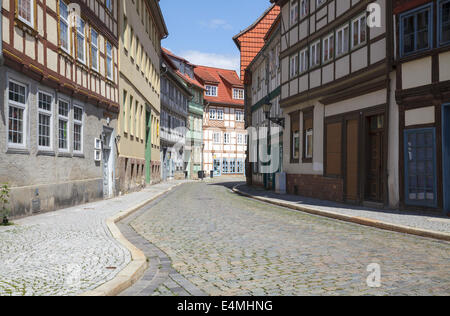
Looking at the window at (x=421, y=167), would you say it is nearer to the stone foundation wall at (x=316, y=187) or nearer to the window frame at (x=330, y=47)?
the stone foundation wall at (x=316, y=187)

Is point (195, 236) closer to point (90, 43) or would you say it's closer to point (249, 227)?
point (249, 227)

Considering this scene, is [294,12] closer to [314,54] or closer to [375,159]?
[314,54]

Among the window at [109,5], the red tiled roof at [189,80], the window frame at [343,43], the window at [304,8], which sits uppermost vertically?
the red tiled roof at [189,80]

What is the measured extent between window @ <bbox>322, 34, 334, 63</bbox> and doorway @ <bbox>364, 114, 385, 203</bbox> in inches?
146

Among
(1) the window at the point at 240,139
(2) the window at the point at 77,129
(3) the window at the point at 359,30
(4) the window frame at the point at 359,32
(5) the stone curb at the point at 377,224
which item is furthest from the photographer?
(1) the window at the point at 240,139

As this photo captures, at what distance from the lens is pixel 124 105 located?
22.5 metres

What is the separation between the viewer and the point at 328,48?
1847cm

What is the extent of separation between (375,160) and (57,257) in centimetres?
1197

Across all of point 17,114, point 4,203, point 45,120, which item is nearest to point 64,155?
point 45,120

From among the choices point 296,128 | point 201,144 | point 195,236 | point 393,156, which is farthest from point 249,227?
point 201,144

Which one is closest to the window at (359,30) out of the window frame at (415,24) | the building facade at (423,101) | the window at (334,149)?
the building facade at (423,101)

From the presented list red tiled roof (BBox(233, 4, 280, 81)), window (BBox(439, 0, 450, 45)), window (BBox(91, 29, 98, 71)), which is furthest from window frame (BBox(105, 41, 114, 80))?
red tiled roof (BBox(233, 4, 280, 81))

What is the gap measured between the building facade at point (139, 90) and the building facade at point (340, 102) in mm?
7841

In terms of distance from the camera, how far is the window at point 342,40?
17.0 meters
